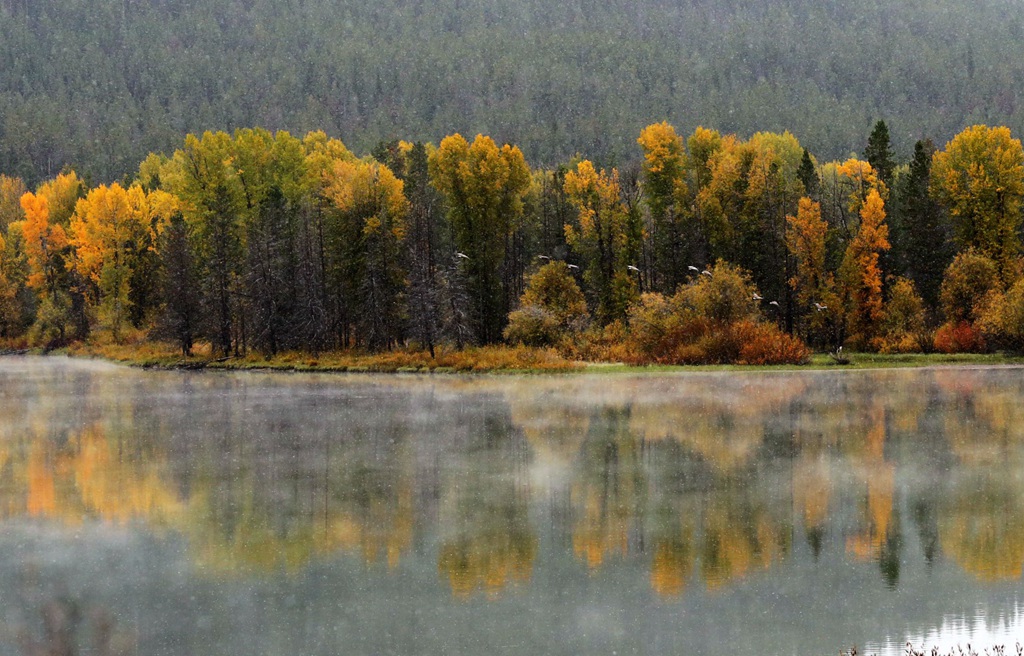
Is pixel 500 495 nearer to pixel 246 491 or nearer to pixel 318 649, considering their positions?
pixel 246 491

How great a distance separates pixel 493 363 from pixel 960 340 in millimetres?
27557

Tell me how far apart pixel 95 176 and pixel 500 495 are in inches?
6163

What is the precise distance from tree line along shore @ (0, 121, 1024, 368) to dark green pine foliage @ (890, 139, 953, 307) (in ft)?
0.44

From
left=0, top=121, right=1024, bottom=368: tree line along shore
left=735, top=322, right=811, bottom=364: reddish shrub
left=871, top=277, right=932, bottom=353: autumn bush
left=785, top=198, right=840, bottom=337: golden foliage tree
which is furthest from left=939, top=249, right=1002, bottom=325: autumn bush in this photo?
left=735, top=322, right=811, bottom=364: reddish shrub

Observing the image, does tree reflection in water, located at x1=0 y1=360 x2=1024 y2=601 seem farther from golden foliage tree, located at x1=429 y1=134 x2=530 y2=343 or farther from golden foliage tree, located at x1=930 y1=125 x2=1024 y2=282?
golden foliage tree, located at x1=930 y1=125 x2=1024 y2=282

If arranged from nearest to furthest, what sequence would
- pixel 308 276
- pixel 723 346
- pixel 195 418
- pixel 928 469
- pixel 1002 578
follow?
pixel 1002 578, pixel 928 469, pixel 195 418, pixel 723 346, pixel 308 276

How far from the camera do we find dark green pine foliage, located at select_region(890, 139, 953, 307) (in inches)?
2891

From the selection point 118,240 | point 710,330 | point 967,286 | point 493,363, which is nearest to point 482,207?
point 493,363

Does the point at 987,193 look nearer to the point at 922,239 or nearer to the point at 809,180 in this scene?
the point at 922,239

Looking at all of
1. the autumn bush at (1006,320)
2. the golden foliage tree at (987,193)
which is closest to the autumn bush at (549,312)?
the autumn bush at (1006,320)

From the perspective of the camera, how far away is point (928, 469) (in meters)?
25.4

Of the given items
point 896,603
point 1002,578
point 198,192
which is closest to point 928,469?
point 1002,578

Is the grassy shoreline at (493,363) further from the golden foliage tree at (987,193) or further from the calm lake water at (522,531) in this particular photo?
the calm lake water at (522,531)

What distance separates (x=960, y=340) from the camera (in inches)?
2522
